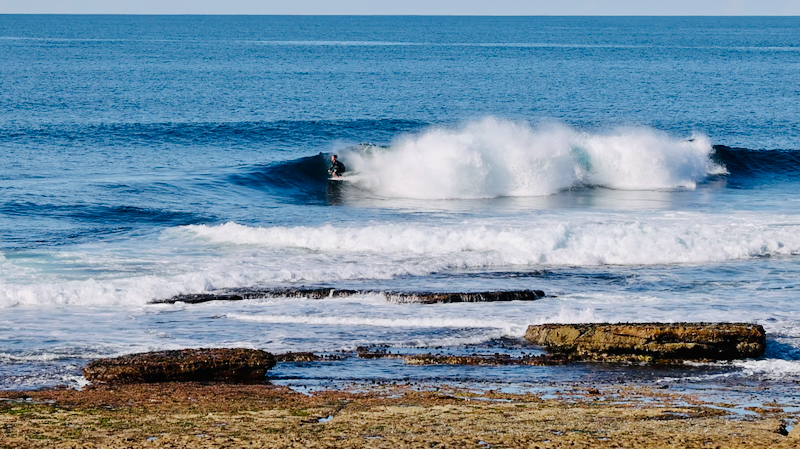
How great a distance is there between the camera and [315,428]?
9477 millimetres

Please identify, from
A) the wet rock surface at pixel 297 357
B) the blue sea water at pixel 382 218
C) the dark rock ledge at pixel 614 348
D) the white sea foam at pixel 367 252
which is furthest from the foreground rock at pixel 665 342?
the white sea foam at pixel 367 252

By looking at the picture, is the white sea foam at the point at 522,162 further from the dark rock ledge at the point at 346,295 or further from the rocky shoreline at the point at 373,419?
the rocky shoreline at the point at 373,419

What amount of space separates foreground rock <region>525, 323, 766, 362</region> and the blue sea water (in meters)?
0.31

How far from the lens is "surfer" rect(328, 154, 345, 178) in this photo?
33750 millimetres

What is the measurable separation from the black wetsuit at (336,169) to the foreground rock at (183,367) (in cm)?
2145

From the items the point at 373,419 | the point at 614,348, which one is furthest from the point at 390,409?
the point at 614,348

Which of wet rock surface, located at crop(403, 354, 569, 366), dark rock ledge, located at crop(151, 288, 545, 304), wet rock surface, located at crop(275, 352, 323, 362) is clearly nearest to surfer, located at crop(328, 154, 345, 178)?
dark rock ledge, located at crop(151, 288, 545, 304)

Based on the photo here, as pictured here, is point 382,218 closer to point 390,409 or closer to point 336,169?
point 336,169

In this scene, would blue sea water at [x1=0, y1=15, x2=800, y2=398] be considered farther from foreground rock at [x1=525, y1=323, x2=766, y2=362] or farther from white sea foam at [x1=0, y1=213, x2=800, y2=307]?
foreground rock at [x1=525, y1=323, x2=766, y2=362]

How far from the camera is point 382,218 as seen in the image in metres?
26.5

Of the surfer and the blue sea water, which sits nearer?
the blue sea water

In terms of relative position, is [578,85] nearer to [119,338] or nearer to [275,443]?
[119,338]

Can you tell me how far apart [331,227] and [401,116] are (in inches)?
1089

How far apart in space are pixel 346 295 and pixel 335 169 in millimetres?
16752
